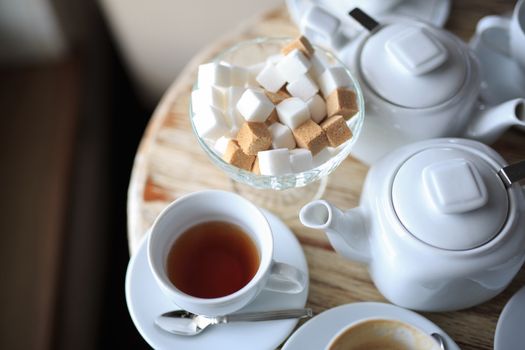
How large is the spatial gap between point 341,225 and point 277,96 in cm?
21

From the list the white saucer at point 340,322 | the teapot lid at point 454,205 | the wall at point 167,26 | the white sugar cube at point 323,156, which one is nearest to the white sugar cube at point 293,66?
the white sugar cube at point 323,156

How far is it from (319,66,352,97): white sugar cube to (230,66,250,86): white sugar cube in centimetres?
11

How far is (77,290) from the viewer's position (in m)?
1.26

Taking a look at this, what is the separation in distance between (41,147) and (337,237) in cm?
89

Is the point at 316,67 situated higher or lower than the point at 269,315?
higher

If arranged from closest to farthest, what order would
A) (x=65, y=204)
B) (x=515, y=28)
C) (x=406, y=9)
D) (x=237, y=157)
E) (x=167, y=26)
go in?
(x=237, y=157) < (x=515, y=28) < (x=406, y=9) < (x=65, y=204) < (x=167, y=26)

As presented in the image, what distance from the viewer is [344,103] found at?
0.71 m

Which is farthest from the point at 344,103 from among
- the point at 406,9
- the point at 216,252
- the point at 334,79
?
the point at 406,9

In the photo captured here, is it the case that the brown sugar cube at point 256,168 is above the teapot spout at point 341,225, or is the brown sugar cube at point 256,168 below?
above

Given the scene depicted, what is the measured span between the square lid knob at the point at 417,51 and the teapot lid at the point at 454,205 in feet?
0.44

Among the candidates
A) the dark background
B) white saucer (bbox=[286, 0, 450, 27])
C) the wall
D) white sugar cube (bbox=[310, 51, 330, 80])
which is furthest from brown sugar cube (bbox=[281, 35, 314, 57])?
the dark background

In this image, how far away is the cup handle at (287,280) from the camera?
658 millimetres

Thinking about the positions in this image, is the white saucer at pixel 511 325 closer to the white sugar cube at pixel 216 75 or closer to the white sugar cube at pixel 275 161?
the white sugar cube at pixel 275 161

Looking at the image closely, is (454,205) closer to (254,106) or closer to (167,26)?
(254,106)
